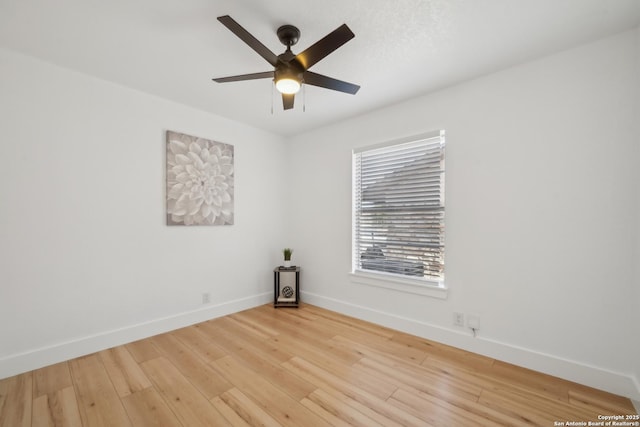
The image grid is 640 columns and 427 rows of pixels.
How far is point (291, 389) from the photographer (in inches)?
76.4

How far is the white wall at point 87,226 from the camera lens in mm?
2141

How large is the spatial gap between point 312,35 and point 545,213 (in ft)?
7.55

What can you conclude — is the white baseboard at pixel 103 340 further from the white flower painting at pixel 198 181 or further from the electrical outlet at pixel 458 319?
the electrical outlet at pixel 458 319

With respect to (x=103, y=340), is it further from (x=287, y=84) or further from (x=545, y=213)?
(x=545, y=213)

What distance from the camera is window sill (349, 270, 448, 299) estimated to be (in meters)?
2.70

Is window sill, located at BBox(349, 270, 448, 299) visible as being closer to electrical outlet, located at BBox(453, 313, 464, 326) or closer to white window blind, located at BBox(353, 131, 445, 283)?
white window blind, located at BBox(353, 131, 445, 283)

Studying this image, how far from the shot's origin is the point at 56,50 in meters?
2.11

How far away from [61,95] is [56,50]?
390mm

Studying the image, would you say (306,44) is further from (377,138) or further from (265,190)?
(265,190)

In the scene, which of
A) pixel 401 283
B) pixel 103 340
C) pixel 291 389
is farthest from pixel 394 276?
pixel 103 340

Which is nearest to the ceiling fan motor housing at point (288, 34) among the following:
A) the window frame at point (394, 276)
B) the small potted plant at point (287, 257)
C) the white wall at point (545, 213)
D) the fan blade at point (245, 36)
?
the fan blade at point (245, 36)

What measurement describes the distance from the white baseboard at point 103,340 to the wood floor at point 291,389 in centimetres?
8

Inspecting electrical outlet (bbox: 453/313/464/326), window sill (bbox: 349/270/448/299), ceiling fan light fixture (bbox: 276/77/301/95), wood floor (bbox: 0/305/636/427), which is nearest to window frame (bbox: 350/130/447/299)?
window sill (bbox: 349/270/448/299)

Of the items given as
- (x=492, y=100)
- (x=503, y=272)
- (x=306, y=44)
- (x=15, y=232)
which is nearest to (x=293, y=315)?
(x=503, y=272)
